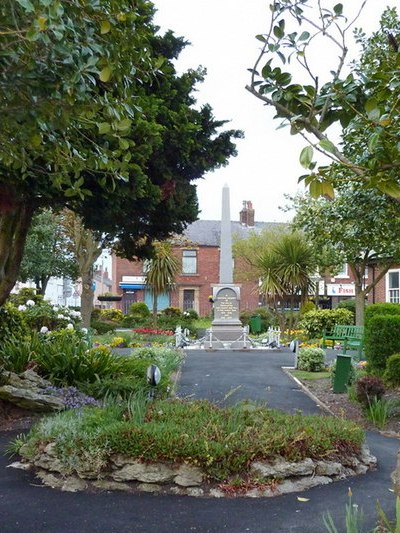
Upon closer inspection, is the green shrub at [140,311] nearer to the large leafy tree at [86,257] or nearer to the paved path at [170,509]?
the large leafy tree at [86,257]

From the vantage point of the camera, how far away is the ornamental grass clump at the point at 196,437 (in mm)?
5574

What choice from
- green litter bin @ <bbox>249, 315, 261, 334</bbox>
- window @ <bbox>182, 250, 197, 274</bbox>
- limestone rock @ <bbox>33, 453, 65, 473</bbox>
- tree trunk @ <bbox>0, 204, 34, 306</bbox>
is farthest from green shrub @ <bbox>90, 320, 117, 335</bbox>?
limestone rock @ <bbox>33, 453, 65, 473</bbox>

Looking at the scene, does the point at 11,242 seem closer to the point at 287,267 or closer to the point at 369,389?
the point at 369,389

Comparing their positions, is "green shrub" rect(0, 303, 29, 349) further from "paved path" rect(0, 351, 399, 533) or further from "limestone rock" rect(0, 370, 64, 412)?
"paved path" rect(0, 351, 399, 533)

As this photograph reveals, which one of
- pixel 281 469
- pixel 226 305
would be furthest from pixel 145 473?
pixel 226 305

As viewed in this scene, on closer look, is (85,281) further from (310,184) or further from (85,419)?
(310,184)

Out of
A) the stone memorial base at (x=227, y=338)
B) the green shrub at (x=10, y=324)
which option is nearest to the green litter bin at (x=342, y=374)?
the green shrub at (x=10, y=324)

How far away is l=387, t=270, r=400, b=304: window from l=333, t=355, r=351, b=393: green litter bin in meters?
18.7

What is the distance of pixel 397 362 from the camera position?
11609mm

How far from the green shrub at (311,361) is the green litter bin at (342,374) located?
11.9 ft

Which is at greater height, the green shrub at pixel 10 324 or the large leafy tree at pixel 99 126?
the large leafy tree at pixel 99 126

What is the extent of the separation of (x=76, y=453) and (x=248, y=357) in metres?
13.6

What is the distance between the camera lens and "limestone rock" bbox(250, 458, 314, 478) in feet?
18.2

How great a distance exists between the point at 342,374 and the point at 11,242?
687 cm
